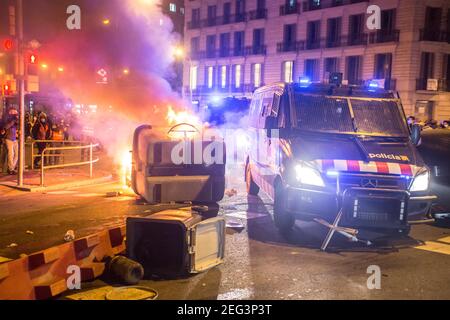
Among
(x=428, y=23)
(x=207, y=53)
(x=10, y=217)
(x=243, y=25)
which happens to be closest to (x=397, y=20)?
(x=428, y=23)

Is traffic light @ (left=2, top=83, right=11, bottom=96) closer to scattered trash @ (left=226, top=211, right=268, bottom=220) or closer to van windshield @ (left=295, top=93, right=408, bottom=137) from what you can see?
scattered trash @ (left=226, top=211, right=268, bottom=220)

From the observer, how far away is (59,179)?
510 inches

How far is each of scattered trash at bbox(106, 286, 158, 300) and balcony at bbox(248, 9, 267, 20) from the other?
44488 millimetres

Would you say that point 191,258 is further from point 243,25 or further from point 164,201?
point 243,25

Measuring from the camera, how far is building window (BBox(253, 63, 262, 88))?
4738 centimetres

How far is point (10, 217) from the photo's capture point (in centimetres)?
881

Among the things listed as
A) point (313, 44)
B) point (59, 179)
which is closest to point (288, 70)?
point (313, 44)

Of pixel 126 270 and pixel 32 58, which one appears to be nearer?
pixel 126 270

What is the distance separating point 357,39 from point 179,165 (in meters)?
33.5

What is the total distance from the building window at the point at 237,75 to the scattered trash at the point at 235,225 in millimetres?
41538

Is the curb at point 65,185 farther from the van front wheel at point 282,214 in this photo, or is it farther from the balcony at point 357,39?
the balcony at point 357,39

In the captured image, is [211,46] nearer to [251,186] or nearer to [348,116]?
[251,186]

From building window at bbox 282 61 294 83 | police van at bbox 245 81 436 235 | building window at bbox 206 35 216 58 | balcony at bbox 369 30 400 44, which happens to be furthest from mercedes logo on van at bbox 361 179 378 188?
building window at bbox 206 35 216 58

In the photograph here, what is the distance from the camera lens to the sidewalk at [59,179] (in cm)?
1185
